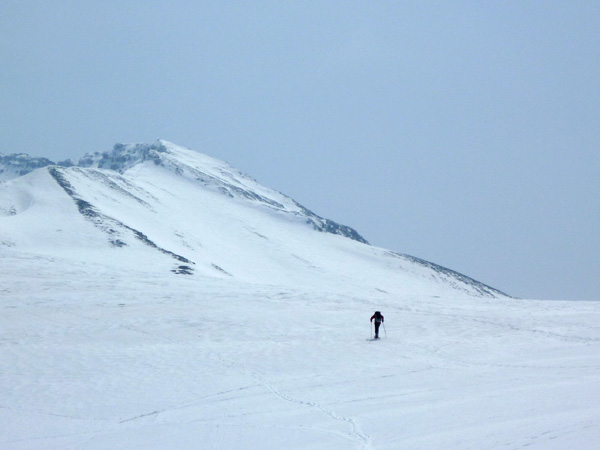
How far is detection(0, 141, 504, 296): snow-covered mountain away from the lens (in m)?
56.2

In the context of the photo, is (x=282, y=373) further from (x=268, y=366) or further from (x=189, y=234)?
(x=189, y=234)

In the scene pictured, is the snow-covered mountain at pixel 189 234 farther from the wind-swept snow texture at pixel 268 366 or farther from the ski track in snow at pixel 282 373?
the ski track in snow at pixel 282 373

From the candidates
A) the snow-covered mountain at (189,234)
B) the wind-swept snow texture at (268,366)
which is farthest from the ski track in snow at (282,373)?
the snow-covered mountain at (189,234)

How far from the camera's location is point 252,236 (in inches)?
4139

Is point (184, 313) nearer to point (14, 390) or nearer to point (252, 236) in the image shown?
point (14, 390)

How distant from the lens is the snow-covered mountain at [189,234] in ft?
184

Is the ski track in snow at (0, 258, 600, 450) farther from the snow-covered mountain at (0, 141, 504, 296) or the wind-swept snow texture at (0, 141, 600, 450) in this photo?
the snow-covered mountain at (0, 141, 504, 296)

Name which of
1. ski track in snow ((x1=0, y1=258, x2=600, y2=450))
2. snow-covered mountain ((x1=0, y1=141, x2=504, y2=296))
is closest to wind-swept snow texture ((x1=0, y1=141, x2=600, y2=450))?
ski track in snow ((x1=0, y1=258, x2=600, y2=450))

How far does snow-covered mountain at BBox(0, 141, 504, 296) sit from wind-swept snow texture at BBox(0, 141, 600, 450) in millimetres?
4848

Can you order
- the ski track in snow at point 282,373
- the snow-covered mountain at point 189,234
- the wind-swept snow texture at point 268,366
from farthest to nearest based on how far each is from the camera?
the snow-covered mountain at point 189,234, the wind-swept snow texture at point 268,366, the ski track in snow at point 282,373

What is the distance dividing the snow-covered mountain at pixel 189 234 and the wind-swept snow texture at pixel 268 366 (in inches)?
191

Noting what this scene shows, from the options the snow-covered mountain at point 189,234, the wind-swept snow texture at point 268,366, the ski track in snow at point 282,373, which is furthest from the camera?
the snow-covered mountain at point 189,234

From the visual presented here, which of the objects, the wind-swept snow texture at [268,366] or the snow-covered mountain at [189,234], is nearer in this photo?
the wind-swept snow texture at [268,366]

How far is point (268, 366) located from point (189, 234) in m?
67.9
